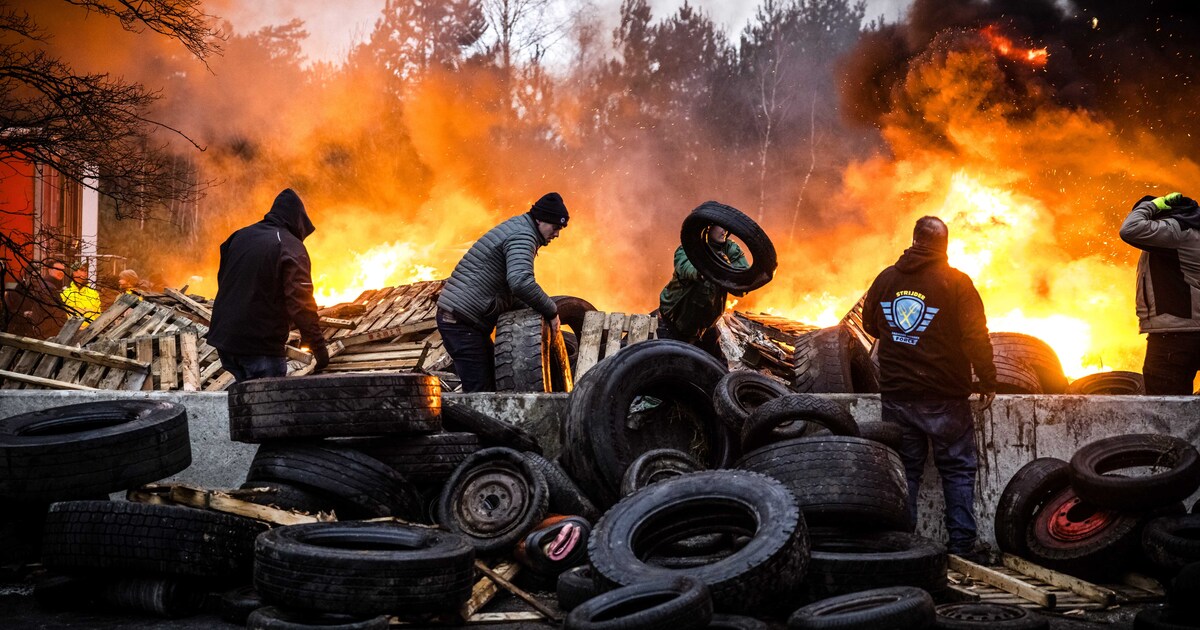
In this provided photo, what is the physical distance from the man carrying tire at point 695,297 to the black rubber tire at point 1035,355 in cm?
256

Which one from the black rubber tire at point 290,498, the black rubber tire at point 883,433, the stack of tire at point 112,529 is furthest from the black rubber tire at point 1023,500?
the stack of tire at point 112,529

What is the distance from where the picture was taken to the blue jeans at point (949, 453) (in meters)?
6.30

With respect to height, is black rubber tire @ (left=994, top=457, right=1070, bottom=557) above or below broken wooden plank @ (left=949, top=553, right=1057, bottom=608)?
above

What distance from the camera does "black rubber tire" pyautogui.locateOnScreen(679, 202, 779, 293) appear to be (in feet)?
27.1

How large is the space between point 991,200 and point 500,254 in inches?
475

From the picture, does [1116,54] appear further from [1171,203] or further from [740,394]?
[740,394]

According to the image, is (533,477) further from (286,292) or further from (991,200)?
(991,200)

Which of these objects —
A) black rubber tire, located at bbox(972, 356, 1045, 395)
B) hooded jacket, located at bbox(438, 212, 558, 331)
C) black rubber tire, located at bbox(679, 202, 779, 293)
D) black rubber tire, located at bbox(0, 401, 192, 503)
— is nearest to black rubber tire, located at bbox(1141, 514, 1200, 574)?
black rubber tire, located at bbox(972, 356, 1045, 395)

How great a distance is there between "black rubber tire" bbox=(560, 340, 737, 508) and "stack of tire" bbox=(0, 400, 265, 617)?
2170 millimetres

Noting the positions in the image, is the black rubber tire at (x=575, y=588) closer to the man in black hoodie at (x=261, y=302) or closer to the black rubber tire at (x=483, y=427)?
the black rubber tire at (x=483, y=427)

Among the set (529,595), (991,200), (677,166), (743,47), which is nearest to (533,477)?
(529,595)

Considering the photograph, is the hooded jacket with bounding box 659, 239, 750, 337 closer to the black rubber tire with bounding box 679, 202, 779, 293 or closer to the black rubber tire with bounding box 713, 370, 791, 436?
the black rubber tire with bounding box 679, 202, 779, 293

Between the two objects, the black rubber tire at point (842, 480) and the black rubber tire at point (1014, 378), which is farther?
the black rubber tire at point (1014, 378)

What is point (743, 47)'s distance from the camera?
23016mm
